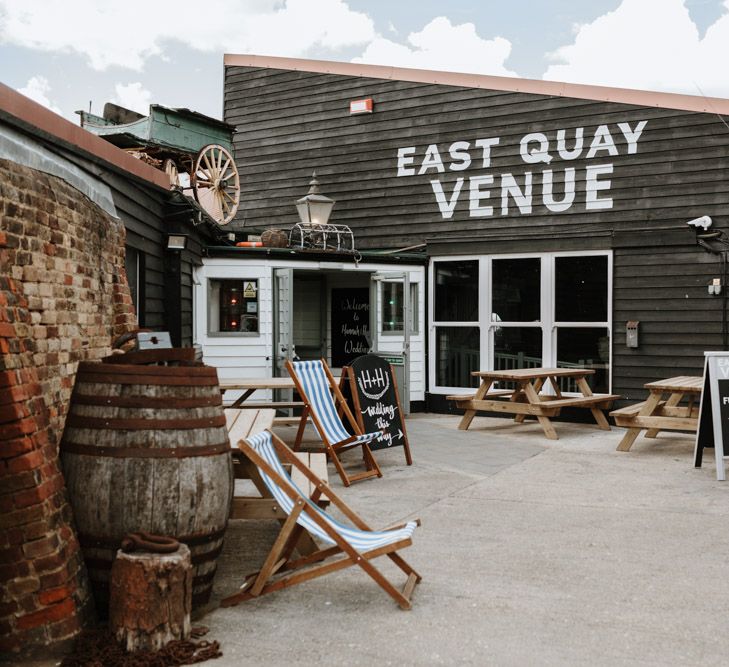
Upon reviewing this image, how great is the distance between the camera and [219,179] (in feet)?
34.8

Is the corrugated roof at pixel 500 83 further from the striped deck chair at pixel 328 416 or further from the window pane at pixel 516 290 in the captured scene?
the striped deck chair at pixel 328 416

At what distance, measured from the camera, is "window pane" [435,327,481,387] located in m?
10.4

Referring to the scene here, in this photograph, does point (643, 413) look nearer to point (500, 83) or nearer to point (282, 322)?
point (282, 322)

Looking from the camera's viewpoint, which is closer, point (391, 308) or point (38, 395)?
point (38, 395)

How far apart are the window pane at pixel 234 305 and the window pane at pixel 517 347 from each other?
3019mm

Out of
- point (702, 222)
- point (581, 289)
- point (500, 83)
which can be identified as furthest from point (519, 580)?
point (500, 83)

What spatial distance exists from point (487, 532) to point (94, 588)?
230cm

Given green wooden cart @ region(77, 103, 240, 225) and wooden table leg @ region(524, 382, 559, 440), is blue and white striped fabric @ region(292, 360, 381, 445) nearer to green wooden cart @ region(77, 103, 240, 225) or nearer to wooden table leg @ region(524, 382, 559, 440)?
wooden table leg @ region(524, 382, 559, 440)

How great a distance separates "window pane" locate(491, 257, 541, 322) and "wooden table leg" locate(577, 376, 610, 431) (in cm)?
119

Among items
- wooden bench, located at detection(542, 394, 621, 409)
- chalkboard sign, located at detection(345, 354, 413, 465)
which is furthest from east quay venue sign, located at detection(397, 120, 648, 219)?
chalkboard sign, located at detection(345, 354, 413, 465)

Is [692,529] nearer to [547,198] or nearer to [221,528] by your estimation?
[221,528]

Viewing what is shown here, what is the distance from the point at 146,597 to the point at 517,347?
303 inches

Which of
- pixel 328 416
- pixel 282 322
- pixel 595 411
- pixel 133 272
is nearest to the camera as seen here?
pixel 328 416

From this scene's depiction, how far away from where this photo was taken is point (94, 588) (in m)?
3.12
